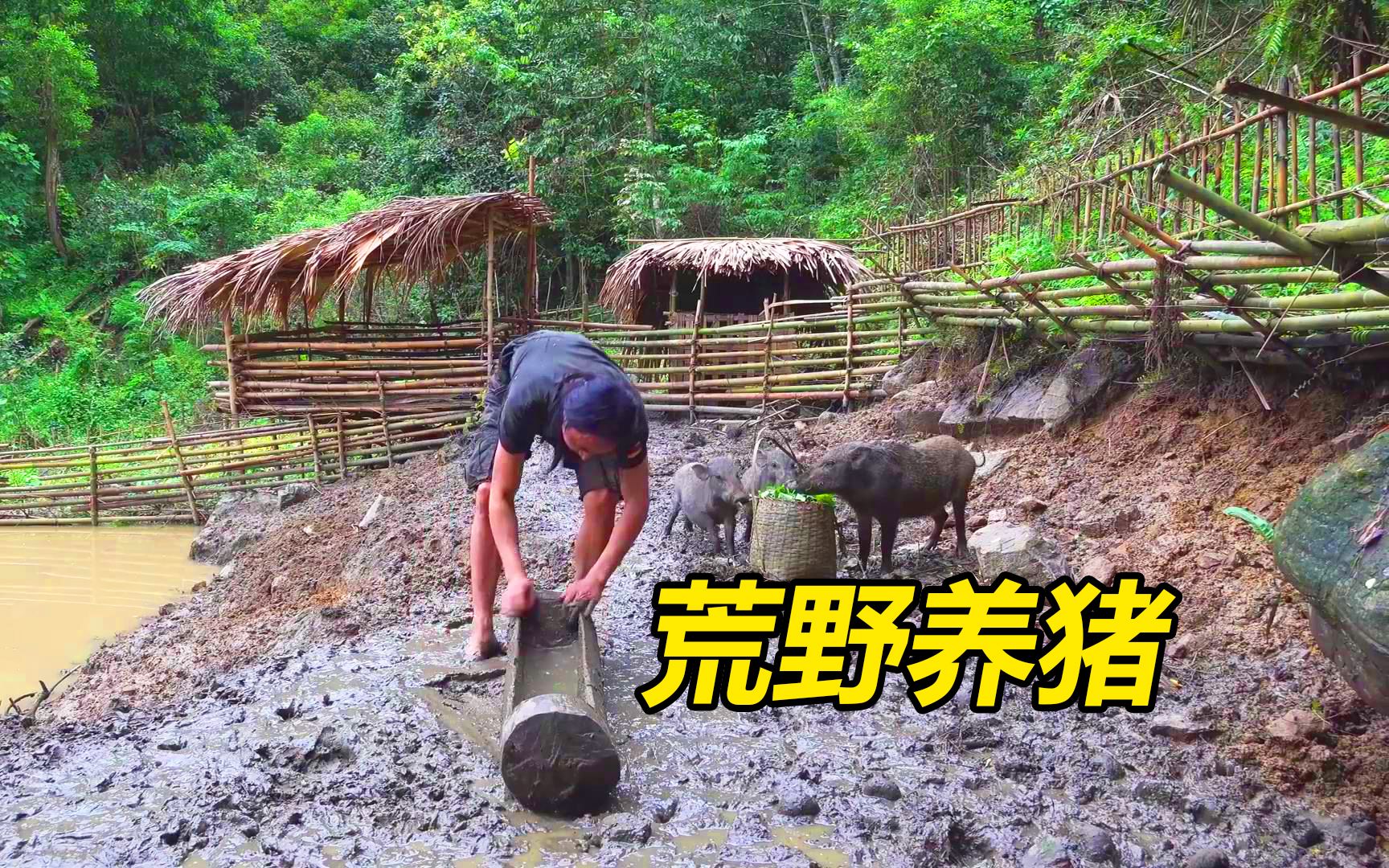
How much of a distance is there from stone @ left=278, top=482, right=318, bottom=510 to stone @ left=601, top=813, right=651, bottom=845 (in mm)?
9472

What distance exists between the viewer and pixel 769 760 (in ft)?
11.5

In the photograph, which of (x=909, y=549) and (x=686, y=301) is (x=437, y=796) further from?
(x=686, y=301)

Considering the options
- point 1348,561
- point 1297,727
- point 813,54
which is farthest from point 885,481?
point 813,54

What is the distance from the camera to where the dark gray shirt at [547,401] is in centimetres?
375

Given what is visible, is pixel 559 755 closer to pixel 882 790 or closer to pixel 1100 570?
pixel 882 790

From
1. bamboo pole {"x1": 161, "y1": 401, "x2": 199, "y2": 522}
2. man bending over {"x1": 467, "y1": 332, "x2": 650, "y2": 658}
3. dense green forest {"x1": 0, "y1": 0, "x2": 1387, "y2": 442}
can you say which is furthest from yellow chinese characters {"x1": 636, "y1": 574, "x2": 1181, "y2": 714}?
dense green forest {"x1": 0, "y1": 0, "x2": 1387, "y2": 442}

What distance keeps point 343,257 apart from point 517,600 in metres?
8.64

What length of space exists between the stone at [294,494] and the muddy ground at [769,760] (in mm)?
5572

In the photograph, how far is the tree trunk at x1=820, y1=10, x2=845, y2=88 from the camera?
20.4m

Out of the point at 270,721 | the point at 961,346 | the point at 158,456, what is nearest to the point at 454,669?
the point at 270,721

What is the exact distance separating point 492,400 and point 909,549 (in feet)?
11.0

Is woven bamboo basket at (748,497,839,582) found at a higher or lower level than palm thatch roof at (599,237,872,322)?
lower

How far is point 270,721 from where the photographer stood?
151 inches

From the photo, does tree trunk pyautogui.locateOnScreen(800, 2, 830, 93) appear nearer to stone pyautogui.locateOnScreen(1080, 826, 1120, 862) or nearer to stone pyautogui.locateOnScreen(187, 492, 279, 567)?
stone pyautogui.locateOnScreen(187, 492, 279, 567)
